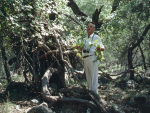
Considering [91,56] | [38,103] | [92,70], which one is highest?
[91,56]

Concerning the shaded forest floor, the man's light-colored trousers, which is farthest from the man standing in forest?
the shaded forest floor

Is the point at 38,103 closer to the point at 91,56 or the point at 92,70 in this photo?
the point at 92,70

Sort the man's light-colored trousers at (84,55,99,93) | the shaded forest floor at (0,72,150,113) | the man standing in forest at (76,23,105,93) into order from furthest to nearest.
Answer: the man's light-colored trousers at (84,55,99,93) < the man standing in forest at (76,23,105,93) < the shaded forest floor at (0,72,150,113)

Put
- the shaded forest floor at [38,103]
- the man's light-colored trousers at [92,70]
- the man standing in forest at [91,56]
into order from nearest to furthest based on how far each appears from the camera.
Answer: the shaded forest floor at [38,103]
the man standing in forest at [91,56]
the man's light-colored trousers at [92,70]

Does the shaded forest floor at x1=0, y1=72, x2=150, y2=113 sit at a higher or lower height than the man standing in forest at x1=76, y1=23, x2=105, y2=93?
lower

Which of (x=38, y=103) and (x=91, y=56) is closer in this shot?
(x=91, y=56)

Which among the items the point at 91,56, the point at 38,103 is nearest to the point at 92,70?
the point at 91,56

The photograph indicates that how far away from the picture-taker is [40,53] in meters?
6.48

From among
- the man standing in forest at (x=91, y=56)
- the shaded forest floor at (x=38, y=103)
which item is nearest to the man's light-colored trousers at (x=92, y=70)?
the man standing in forest at (x=91, y=56)

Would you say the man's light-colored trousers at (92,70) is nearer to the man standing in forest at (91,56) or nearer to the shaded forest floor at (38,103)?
the man standing in forest at (91,56)

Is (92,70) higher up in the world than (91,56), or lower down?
Result: lower down

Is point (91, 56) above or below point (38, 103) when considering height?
above

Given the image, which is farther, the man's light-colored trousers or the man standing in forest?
the man's light-colored trousers

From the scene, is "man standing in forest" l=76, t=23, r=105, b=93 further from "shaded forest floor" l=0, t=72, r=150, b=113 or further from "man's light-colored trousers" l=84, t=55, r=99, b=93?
"shaded forest floor" l=0, t=72, r=150, b=113
